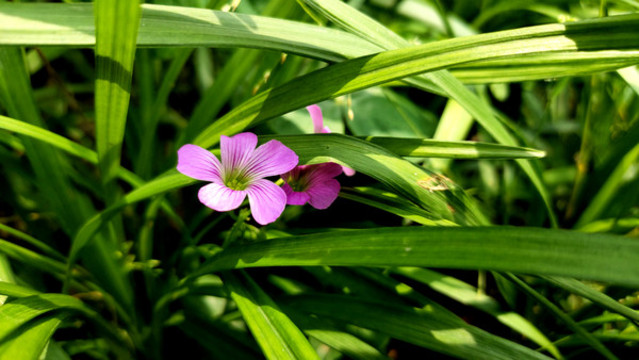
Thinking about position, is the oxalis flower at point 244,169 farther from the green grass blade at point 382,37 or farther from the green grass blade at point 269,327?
the green grass blade at point 382,37

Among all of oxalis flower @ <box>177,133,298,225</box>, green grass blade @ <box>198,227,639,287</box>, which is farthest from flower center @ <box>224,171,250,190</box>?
green grass blade @ <box>198,227,639,287</box>

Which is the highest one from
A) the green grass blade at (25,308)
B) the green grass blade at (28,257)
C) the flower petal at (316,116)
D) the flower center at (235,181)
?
the flower petal at (316,116)

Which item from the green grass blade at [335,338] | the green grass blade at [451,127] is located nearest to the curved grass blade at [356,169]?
the green grass blade at [335,338]

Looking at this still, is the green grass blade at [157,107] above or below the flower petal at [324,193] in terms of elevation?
above

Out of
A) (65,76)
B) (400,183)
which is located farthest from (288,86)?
(65,76)

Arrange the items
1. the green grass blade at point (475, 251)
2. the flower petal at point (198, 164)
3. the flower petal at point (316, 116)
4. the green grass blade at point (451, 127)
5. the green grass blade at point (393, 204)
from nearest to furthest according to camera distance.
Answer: the green grass blade at point (475, 251)
the flower petal at point (198, 164)
the green grass blade at point (393, 204)
the flower petal at point (316, 116)
the green grass blade at point (451, 127)

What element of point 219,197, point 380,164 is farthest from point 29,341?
point 380,164
